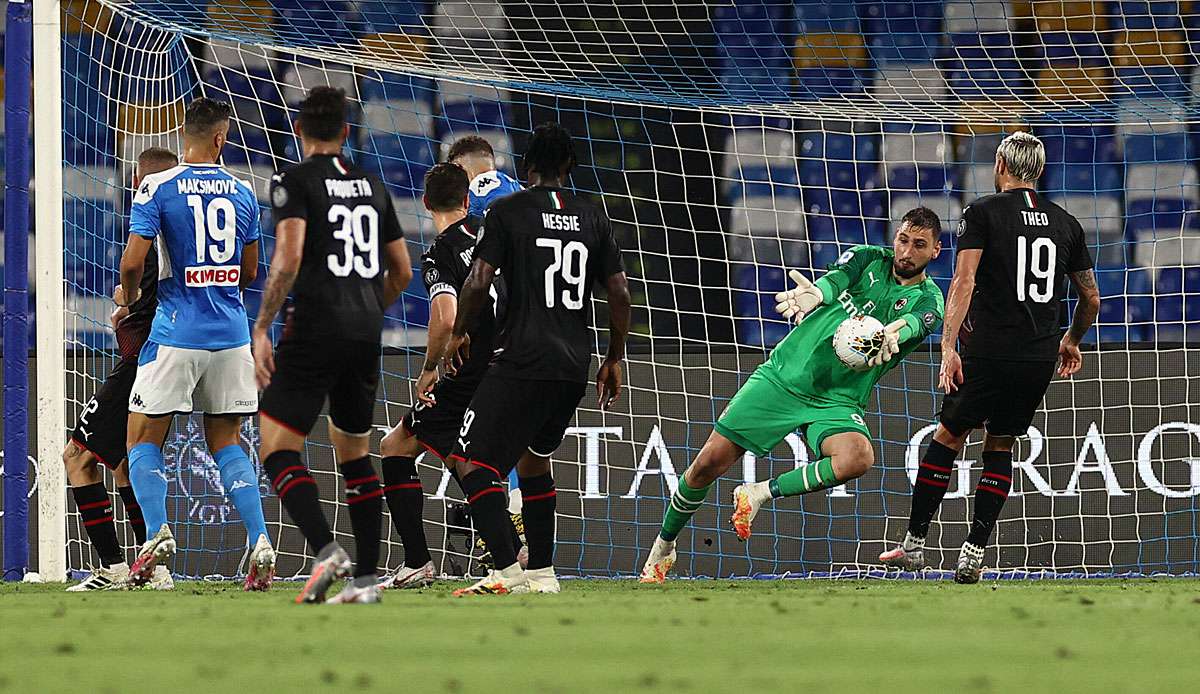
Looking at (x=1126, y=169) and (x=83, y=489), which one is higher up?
(x=1126, y=169)

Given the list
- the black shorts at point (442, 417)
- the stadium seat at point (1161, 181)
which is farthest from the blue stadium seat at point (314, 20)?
the stadium seat at point (1161, 181)

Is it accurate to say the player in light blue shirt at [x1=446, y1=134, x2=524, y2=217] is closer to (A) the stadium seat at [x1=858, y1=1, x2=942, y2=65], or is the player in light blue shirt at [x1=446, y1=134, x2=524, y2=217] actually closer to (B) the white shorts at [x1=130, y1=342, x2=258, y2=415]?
(B) the white shorts at [x1=130, y1=342, x2=258, y2=415]

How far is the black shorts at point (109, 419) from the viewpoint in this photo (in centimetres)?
638

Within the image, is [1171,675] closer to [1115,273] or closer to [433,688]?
[433,688]

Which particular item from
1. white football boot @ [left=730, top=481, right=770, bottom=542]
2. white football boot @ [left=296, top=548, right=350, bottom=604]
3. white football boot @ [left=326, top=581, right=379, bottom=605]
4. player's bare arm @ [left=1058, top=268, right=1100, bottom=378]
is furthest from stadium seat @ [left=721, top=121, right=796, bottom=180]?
white football boot @ [left=296, top=548, right=350, bottom=604]

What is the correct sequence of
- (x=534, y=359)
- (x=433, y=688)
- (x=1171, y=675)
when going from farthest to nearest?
(x=534, y=359), (x=1171, y=675), (x=433, y=688)

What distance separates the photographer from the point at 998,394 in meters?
6.45

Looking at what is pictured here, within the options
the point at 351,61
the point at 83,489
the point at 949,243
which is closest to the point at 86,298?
the point at 351,61

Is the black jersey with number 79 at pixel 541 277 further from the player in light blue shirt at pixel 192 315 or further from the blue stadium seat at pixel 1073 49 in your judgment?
the blue stadium seat at pixel 1073 49

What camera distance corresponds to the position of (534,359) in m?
5.36

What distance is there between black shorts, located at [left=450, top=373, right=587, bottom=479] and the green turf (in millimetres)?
509

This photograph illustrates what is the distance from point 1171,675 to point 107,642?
2.20 metres

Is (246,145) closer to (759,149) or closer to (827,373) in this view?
(759,149)

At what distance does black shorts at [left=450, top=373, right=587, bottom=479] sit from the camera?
17.5 feet
